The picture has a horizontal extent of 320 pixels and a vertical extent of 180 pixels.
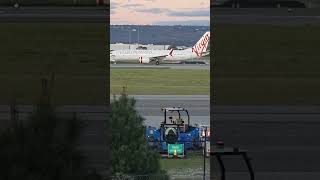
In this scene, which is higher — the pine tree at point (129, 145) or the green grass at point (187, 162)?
the pine tree at point (129, 145)

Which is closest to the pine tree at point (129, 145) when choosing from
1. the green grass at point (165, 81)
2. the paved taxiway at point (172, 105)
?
the paved taxiway at point (172, 105)

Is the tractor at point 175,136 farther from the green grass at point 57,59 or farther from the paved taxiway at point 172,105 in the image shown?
the green grass at point 57,59
